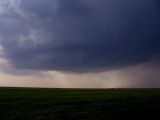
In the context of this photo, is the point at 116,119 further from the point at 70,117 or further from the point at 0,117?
the point at 0,117

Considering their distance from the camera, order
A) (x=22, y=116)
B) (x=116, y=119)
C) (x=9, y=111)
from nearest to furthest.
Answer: (x=116, y=119) < (x=22, y=116) < (x=9, y=111)

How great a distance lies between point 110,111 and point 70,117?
5719 mm

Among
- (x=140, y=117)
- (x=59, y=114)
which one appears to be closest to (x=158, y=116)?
(x=140, y=117)

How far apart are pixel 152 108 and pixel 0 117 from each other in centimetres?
1847

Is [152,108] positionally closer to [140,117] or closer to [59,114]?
[140,117]

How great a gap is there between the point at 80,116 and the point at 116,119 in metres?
4.02

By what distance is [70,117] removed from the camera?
111ft

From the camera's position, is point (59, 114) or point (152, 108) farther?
point (152, 108)

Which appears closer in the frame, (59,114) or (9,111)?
(59,114)

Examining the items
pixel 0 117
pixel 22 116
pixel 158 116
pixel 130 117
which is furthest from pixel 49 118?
pixel 158 116

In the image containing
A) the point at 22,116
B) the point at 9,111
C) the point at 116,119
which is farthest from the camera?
the point at 9,111

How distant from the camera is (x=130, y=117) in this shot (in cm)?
3359

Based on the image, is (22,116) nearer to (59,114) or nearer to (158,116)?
(59,114)

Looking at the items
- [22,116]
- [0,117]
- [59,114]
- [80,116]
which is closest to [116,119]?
[80,116]
